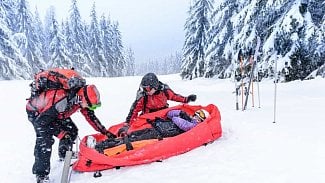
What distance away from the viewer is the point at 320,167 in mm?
4172

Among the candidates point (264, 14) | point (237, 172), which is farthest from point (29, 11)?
point (237, 172)

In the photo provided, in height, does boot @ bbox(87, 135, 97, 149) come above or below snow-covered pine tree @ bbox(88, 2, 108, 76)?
below

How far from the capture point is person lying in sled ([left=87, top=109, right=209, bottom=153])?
216 inches

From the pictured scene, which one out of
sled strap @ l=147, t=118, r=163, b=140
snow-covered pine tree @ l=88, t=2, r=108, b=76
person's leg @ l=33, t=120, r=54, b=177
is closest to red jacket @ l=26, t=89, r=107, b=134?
person's leg @ l=33, t=120, r=54, b=177

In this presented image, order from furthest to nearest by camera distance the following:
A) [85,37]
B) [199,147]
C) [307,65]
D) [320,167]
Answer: [85,37], [307,65], [199,147], [320,167]

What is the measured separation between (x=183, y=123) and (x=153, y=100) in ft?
4.17

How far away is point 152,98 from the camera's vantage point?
7.06 m

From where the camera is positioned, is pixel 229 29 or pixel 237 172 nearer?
pixel 237 172

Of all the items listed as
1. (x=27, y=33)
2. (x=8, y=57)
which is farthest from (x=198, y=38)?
(x=27, y=33)

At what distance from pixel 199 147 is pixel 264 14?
12330 millimetres

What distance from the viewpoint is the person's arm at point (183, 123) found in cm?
587

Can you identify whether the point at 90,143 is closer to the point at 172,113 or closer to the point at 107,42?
the point at 172,113

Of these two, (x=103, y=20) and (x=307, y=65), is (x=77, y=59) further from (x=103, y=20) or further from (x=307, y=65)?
(x=307, y=65)

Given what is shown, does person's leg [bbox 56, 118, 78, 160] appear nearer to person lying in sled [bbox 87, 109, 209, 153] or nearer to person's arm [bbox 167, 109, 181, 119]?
person lying in sled [bbox 87, 109, 209, 153]
